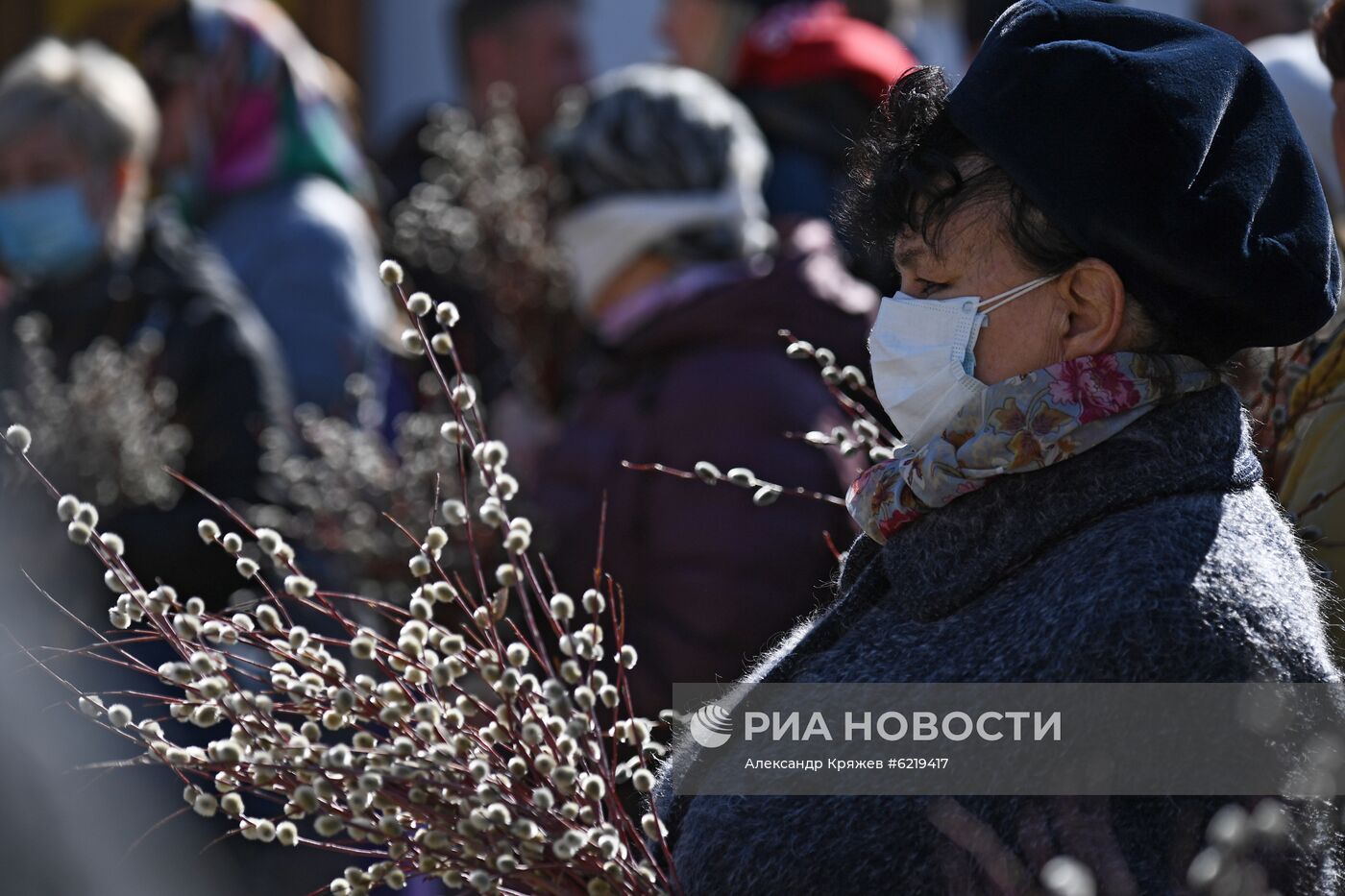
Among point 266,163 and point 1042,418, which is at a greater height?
point 266,163

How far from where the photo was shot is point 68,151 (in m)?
4.18

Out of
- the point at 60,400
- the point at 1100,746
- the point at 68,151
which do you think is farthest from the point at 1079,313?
the point at 68,151

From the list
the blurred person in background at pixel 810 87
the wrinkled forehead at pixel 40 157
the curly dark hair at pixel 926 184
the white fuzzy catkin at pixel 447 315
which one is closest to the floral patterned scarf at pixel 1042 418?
the curly dark hair at pixel 926 184

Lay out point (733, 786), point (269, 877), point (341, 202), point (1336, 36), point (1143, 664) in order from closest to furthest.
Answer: point (1143, 664) → point (733, 786) → point (1336, 36) → point (269, 877) → point (341, 202)

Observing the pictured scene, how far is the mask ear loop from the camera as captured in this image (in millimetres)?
1715

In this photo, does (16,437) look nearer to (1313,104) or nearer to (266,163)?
(1313,104)

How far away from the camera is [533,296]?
4113 millimetres

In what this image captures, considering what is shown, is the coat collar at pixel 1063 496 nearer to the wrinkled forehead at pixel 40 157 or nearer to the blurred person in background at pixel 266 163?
the blurred person in background at pixel 266 163

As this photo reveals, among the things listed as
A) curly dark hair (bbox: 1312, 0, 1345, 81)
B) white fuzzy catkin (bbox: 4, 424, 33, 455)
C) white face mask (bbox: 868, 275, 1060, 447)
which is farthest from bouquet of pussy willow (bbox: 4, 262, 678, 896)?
curly dark hair (bbox: 1312, 0, 1345, 81)

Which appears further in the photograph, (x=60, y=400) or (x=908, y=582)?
(x=60, y=400)

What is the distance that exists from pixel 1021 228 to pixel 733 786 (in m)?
0.62

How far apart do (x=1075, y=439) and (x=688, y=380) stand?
60.0 inches

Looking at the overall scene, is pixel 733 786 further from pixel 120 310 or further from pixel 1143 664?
pixel 120 310

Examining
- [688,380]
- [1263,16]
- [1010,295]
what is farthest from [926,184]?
[1263,16]
